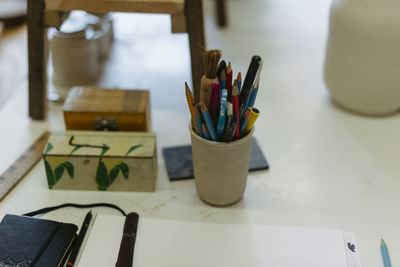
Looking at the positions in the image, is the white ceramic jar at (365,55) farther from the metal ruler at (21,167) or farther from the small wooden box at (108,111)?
the metal ruler at (21,167)

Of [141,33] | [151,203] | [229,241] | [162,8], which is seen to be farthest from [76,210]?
[141,33]

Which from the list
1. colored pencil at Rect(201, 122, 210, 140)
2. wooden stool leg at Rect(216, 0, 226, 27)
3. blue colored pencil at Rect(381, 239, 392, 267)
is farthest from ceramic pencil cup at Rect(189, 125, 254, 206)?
wooden stool leg at Rect(216, 0, 226, 27)

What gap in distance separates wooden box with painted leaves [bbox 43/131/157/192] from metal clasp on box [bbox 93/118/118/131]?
3cm

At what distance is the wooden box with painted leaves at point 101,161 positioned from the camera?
71 centimetres

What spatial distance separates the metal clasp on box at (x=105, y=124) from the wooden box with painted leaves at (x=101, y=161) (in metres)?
0.03

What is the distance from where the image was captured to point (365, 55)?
83cm

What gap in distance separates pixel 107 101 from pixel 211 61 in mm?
252

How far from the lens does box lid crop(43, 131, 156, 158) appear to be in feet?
2.33

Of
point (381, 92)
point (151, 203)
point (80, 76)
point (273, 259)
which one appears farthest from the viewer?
point (80, 76)

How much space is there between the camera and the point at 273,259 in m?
0.62

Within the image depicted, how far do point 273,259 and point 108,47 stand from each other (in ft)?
2.44

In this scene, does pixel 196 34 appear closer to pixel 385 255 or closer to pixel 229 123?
pixel 229 123

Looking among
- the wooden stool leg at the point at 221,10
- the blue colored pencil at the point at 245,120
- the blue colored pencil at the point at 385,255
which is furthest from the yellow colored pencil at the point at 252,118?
the wooden stool leg at the point at 221,10

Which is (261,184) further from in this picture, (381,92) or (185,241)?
(381,92)
